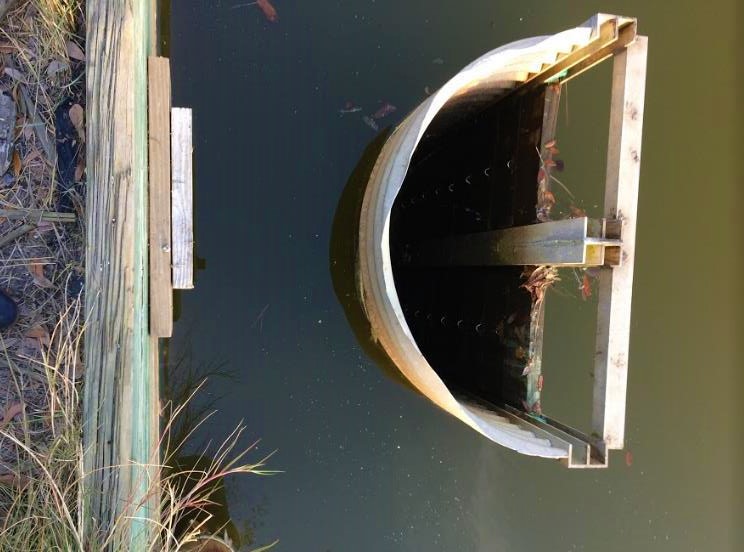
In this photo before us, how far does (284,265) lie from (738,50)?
266cm

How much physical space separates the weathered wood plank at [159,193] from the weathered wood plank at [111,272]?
155 millimetres

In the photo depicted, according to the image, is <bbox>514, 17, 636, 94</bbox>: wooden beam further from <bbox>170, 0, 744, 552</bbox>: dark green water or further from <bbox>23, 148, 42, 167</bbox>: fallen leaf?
<bbox>23, 148, 42, 167</bbox>: fallen leaf

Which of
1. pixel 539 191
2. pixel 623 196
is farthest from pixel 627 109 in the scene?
pixel 539 191

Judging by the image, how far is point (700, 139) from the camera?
3.14 meters

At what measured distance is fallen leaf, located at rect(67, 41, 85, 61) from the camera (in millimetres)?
1974

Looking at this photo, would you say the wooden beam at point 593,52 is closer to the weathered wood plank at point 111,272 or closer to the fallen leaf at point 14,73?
the weathered wood plank at point 111,272

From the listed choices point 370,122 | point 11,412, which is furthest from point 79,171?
point 370,122

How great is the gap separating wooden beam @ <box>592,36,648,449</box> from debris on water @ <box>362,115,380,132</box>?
47.0 inches

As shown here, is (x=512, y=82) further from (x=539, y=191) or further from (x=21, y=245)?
(x=21, y=245)

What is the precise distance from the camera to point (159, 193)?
6.95 ft

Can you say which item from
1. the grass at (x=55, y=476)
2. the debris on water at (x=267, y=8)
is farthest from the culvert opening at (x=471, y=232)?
the grass at (x=55, y=476)

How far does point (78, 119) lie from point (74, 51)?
0.75ft

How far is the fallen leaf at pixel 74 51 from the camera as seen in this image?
1974mm

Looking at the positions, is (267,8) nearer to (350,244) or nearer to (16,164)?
(350,244)
